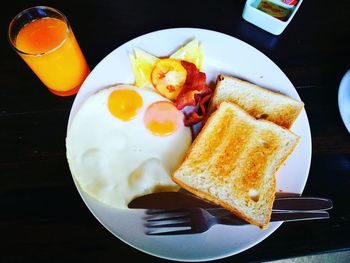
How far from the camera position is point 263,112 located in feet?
4.34

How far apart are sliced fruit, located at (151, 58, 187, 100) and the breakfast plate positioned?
0.25 ft

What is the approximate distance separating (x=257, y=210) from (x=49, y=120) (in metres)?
0.91

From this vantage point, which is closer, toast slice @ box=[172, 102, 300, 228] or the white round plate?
toast slice @ box=[172, 102, 300, 228]

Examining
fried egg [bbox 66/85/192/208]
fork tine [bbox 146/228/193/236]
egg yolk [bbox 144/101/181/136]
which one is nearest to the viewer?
fork tine [bbox 146/228/193/236]

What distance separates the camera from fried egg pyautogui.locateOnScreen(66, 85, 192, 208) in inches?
46.5

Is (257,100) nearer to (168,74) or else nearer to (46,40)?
(168,74)

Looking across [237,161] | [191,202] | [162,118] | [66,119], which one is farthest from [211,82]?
[66,119]

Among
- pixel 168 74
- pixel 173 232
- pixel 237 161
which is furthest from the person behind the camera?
pixel 168 74

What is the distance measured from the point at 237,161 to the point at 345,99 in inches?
21.9

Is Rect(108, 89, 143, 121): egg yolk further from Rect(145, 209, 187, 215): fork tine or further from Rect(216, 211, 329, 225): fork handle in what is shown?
Rect(216, 211, 329, 225): fork handle

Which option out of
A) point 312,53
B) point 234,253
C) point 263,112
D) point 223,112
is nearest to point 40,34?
point 223,112

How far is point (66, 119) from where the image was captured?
1.32 meters

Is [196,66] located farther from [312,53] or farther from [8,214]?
[8,214]

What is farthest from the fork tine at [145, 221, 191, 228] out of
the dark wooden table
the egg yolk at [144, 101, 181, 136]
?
the egg yolk at [144, 101, 181, 136]
